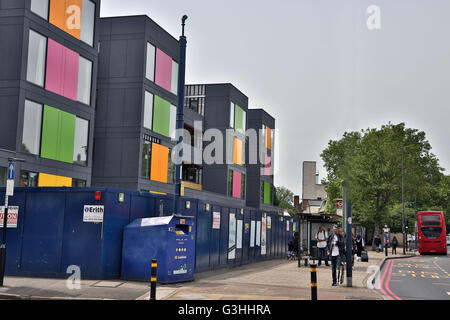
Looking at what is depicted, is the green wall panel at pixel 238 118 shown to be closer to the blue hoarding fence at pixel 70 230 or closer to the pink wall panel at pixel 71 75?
the pink wall panel at pixel 71 75

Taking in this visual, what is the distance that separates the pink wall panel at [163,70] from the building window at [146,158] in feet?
14.7

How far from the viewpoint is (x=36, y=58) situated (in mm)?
26109

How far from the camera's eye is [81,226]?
50.9 ft

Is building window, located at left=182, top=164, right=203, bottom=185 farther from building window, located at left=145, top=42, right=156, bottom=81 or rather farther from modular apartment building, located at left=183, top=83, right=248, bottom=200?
building window, located at left=145, top=42, right=156, bottom=81

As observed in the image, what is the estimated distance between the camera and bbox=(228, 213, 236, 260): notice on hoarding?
22.6 m

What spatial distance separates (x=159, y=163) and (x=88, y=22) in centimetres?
1038

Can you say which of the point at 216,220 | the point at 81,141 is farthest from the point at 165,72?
the point at 216,220

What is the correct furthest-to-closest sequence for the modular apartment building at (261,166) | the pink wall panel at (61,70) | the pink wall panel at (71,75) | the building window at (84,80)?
the modular apartment building at (261,166) → the building window at (84,80) → the pink wall panel at (71,75) → the pink wall panel at (61,70)

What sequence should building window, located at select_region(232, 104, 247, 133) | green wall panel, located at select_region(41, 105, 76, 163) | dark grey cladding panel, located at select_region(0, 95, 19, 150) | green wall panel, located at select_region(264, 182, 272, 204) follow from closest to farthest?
dark grey cladding panel, located at select_region(0, 95, 19, 150)
green wall panel, located at select_region(41, 105, 76, 163)
building window, located at select_region(232, 104, 247, 133)
green wall panel, located at select_region(264, 182, 272, 204)

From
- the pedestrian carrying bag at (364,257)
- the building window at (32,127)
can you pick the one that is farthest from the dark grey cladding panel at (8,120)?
the pedestrian carrying bag at (364,257)

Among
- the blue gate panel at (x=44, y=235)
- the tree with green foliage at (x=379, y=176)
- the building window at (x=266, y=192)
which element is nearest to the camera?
the blue gate panel at (x=44, y=235)

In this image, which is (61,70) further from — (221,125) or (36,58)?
(221,125)

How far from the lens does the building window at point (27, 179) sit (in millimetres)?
25031

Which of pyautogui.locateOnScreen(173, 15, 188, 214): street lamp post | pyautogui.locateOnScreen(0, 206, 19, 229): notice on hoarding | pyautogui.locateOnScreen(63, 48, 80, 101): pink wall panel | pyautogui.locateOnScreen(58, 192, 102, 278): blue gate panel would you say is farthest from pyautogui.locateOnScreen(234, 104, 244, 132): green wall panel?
pyautogui.locateOnScreen(58, 192, 102, 278): blue gate panel
